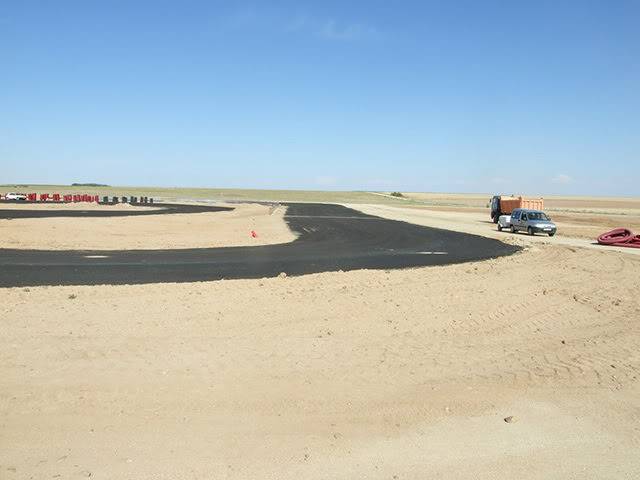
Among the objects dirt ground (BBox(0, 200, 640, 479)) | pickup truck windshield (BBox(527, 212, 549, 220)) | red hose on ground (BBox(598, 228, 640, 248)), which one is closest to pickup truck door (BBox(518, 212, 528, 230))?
pickup truck windshield (BBox(527, 212, 549, 220))

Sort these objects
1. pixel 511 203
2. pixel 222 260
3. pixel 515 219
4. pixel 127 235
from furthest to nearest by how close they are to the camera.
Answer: pixel 511 203 → pixel 515 219 → pixel 127 235 → pixel 222 260

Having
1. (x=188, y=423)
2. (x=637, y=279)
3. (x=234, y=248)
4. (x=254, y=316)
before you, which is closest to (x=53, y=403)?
(x=188, y=423)

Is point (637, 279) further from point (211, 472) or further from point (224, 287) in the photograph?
point (211, 472)

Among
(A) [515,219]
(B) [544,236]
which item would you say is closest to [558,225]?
(A) [515,219]

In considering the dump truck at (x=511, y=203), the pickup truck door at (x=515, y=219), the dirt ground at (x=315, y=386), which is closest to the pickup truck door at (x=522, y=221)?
the pickup truck door at (x=515, y=219)

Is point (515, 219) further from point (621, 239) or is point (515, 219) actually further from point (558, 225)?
point (558, 225)

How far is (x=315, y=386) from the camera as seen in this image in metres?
7.38

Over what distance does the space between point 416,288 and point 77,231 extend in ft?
73.3

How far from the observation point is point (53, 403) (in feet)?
21.3

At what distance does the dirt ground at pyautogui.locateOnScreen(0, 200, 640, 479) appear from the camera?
5.43 m

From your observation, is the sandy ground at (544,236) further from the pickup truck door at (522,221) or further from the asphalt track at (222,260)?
the asphalt track at (222,260)

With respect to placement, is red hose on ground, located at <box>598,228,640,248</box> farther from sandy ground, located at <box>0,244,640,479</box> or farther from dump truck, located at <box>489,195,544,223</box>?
sandy ground, located at <box>0,244,640,479</box>

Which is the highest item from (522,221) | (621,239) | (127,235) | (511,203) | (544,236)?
(511,203)

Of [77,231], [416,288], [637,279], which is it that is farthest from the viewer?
[77,231]
